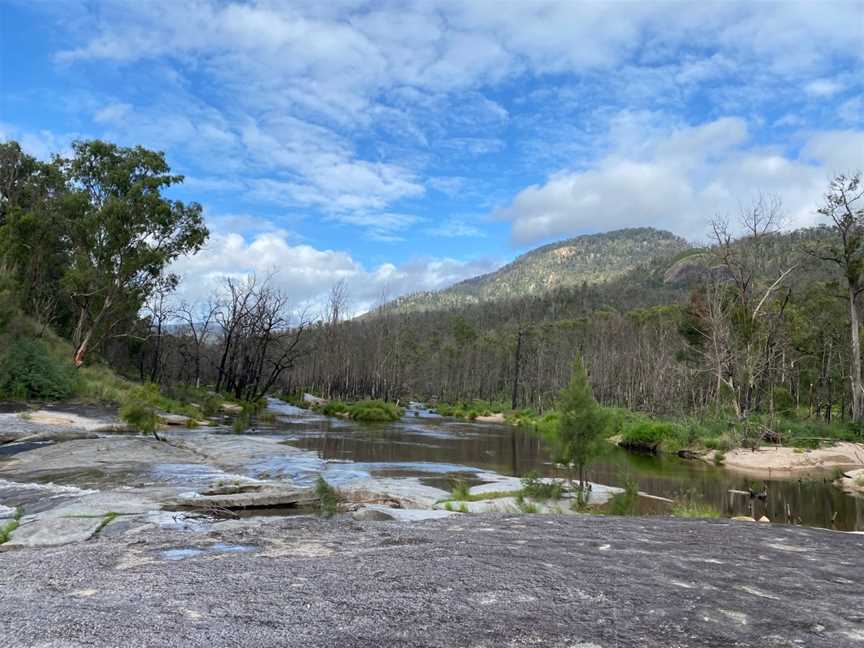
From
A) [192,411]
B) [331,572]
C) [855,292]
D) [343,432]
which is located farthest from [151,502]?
[855,292]

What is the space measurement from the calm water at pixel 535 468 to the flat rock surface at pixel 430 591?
831 centimetres

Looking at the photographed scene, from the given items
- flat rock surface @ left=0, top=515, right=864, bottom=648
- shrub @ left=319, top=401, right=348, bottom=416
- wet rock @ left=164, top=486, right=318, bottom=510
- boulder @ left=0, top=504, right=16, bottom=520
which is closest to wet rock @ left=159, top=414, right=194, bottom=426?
shrub @ left=319, top=401, right=348, bottom=416

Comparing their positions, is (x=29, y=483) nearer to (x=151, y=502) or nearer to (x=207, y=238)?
(x=151, y=502)

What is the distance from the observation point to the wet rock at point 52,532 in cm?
755

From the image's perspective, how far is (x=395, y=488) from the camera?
14117 millimetres

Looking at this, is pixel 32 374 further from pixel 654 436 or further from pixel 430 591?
pixel 430 591

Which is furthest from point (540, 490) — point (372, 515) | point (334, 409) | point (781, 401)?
point (781, 401)

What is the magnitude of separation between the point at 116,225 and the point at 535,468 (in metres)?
28.4

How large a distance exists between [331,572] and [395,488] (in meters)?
8.95

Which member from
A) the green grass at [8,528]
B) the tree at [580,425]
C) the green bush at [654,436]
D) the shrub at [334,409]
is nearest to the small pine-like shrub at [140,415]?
the green grass at [8,528]

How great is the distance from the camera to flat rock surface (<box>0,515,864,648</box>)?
3853mm

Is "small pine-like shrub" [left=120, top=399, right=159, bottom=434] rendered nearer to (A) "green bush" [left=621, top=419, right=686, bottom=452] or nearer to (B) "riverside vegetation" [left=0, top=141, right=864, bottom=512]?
(B) "riverside vegetation" [left=0, top=141, right=864, bottom=512]

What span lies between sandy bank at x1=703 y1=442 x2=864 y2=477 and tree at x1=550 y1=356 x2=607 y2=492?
1295 cm

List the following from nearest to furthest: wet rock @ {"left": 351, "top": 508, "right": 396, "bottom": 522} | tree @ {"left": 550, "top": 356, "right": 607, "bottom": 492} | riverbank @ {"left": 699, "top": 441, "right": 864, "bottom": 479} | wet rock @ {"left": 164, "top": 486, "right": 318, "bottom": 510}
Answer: wet rock @ {"left": 351, "top": 508, "right": 396, "bottom": 522}, wet rock @ {"left": 164, "top": 486, "right": 318, "bottom": 510}, tree @ {"left": 550, "top": 356, "right": 607, "bottom": 492}, riverbank @ {"left": 699, "top": 441, "right": 864, "bottom": 479}
